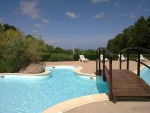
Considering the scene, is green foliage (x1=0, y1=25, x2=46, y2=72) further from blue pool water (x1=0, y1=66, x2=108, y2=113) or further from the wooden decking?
the wooden decking

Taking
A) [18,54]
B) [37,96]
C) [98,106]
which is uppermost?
[18,54]

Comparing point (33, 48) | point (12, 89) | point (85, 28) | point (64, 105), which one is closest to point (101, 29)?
point (85, 28)

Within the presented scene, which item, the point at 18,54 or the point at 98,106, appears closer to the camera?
the point at 98,106

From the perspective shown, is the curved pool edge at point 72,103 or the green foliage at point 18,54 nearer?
the curved pool edge at point 72,103

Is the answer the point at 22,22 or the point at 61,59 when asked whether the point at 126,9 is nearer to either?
the point at 61,59

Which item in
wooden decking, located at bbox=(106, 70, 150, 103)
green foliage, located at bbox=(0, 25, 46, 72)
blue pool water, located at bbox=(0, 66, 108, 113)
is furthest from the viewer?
green foliage, located at bbox=(0, 25, 46, 72)

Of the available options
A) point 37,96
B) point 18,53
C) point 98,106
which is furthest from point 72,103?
point 18,53

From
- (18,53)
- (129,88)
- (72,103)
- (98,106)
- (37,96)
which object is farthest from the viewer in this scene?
(18,53)

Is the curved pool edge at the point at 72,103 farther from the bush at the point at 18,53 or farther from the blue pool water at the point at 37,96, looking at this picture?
the bush at the point at 18,53

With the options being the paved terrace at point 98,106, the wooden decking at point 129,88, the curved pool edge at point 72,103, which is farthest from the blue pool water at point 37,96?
the wooden decking at point 129,88

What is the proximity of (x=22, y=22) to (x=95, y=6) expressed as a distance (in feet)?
42.2

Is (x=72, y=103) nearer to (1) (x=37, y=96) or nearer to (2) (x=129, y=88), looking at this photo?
→ (2) (x=129, y=88)

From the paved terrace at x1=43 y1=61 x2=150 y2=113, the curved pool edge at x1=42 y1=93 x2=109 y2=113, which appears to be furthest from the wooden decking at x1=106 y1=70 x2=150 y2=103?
the curved pool edge at x1=42 y1=93 x2=109 y2=113

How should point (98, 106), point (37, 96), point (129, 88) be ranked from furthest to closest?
1. point (37, 96)
2. point (129, 88)
3. point (98, 106)
